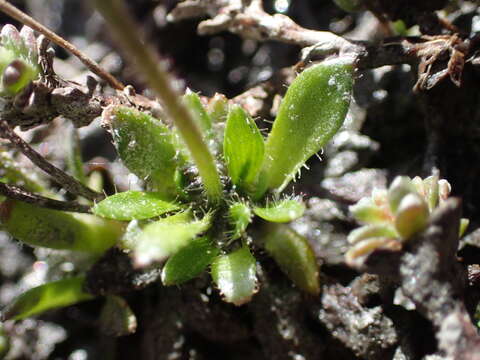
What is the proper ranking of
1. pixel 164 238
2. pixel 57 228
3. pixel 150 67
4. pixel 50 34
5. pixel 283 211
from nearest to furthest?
pixel 150 67
pixel 164 238
pixel 283 211
pixel 50 34
pixel 57 228

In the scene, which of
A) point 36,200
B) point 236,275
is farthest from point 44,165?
point 236,275

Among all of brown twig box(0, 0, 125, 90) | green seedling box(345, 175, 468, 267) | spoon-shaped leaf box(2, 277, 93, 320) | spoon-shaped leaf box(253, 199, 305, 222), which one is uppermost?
brown twig box(0, 0, 125, 90)


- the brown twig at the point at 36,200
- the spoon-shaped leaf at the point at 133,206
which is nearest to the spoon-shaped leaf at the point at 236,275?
the spoon-shaped leaf at the point at 133,206

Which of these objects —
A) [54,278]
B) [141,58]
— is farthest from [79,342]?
[141,58]

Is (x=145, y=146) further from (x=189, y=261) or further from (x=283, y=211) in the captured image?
(x=283, y=211)

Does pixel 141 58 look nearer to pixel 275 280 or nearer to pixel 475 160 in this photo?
pixel 275 280

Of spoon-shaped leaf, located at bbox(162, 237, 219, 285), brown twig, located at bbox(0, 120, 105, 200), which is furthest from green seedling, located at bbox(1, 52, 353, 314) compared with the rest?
brown twig, located at bbox(0, 120, 105, 200)

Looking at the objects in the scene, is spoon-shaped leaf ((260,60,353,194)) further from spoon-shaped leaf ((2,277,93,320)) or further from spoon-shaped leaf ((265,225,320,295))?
spoon-shaped leaf ((2,277,93,320))

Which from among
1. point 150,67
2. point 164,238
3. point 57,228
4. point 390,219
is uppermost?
point 57,228
